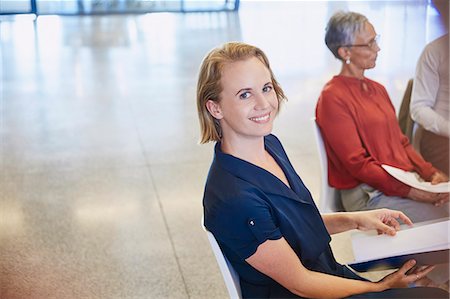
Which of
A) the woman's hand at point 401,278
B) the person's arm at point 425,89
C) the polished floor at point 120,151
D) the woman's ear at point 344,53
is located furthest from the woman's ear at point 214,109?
the person's arm at point 425,89

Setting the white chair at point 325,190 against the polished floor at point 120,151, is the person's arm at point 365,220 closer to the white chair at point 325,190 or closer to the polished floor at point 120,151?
the white chair at point 325,190

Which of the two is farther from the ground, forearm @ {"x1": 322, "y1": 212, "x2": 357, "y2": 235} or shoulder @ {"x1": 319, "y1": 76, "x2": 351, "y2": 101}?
shoulder @ {"x1": 319, "y1": 76, "x2": 351, "y2": 101}

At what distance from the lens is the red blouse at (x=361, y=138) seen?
292cm

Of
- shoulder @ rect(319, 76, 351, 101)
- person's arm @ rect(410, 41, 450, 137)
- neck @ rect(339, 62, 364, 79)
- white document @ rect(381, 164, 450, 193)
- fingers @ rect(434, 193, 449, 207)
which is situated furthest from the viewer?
person's arm @ rect(410, 41, 450, 137)

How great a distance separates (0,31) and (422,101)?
349 inches

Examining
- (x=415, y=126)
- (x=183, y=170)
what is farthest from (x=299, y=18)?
(x=415, y=126)

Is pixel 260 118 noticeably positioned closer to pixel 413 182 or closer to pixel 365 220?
pixel 365 220

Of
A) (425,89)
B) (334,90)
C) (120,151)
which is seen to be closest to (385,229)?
(334,90)

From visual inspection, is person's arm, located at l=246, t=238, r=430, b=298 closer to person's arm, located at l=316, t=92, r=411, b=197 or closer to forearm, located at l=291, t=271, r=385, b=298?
forearm, located at l=291, t=271, r=385, b=298

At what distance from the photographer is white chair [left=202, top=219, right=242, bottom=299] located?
196 centimetres

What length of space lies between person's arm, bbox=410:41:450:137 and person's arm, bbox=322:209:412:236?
1.08 m

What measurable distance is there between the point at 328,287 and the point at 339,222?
365mm

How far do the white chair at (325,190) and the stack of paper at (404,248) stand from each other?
0.84m

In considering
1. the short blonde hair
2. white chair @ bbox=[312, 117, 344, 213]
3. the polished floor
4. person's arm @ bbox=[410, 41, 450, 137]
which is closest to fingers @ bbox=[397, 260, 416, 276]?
the short blonde hair
